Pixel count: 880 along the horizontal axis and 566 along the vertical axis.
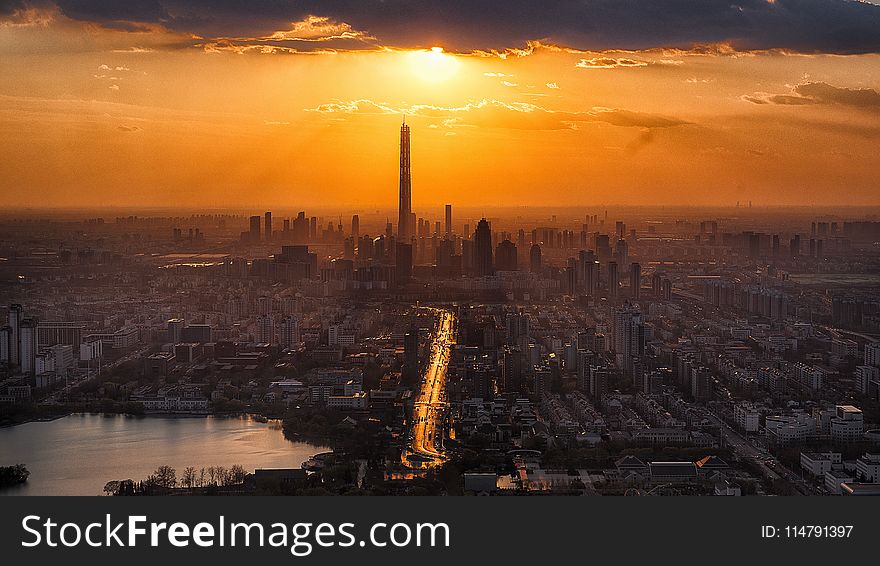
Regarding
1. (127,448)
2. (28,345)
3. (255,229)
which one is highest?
(255,229)

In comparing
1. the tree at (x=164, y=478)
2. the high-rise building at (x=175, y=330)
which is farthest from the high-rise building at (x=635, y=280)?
the tree at (x=164, y=478)

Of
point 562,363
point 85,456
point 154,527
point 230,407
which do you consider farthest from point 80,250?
point 154,527

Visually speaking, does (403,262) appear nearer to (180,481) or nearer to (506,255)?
(506,255)

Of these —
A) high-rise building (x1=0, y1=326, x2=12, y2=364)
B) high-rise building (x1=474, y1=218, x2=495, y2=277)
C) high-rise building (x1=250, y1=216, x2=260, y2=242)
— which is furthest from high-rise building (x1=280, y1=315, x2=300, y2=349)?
high-rise building (x1=474, y1=218, x2=495, y2=277)

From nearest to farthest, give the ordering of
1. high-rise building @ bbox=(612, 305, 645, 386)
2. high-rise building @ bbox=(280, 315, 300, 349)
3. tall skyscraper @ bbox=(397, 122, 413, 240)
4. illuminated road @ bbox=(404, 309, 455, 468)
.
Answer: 1. illuminated road @ bbox=(404, 309, 455, 468)
2. high-rise building @ bbox=(612, 305, 645, 386)
3. high-rise building @ bbox=(280, 315, 300, 349)
4. tall skyscraper @ bbox=(397, 122, 413, 240)

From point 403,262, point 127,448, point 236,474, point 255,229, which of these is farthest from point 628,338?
point 255,229

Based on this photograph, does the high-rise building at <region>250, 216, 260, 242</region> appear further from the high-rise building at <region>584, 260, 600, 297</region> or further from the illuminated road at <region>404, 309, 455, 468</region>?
the high-rise building at <region>584, 260, 600, 297</region>
